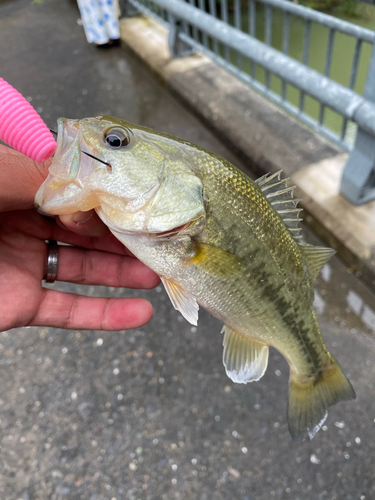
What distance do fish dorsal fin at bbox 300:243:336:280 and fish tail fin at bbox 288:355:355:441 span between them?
0.49 meters

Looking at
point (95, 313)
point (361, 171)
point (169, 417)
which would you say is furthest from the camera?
point (361, 171)

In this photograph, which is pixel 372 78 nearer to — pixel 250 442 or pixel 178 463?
pixel 250 442

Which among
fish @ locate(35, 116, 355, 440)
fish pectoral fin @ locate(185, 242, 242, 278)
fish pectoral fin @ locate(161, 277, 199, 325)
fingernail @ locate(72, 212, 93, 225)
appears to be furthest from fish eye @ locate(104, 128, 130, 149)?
fish pectoral fin @ locate(161, 277, 199, 325)

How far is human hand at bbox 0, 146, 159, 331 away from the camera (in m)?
1.68

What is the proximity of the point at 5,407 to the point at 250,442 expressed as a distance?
1528mm

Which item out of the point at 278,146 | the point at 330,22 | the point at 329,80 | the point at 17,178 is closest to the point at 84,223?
the point at 17,178

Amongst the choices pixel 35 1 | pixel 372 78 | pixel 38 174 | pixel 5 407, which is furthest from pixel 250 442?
pixel 35 1

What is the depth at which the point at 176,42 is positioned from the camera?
5168 millimetres

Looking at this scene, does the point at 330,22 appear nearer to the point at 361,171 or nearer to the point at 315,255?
the point at 361,171

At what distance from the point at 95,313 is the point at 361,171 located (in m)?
2.22

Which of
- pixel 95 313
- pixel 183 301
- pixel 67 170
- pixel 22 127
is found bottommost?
pixel 95 313

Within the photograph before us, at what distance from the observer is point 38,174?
147 centimetres

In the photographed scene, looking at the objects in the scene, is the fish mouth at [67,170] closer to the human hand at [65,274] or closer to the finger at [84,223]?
the finger at [84,223]

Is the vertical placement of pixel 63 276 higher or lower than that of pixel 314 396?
higher
